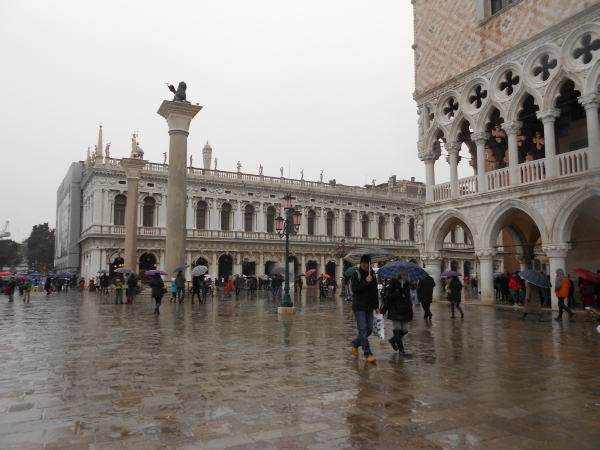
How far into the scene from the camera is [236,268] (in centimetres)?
4509

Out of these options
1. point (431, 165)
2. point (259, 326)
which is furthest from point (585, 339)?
point (431, 165)

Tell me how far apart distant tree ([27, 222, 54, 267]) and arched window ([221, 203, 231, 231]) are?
38.9 m

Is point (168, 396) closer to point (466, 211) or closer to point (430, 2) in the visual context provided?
point (466, 211)

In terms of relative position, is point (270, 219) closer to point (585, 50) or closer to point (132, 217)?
point (132, 217)

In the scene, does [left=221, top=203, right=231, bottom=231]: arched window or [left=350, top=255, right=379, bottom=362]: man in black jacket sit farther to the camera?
[left=221, top=203, right=231, bottom=231]: arched window

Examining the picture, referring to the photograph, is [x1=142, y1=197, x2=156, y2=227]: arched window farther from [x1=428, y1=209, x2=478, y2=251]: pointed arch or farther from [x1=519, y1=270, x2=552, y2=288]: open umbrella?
[x1=519, y1=270, x2=552, y2=288]: open umbrella

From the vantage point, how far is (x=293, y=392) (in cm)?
551

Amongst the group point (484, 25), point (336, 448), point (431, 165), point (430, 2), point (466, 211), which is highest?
point (430, 2)

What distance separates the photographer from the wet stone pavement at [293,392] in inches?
159

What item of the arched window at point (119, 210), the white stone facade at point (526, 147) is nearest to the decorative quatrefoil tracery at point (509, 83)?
the white stone facade at point (526, 147)

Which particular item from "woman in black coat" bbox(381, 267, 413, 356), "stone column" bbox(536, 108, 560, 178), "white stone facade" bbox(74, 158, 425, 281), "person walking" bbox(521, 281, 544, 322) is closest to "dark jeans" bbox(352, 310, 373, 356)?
"woman in black coat" bbox(381, 267, 413, 356)

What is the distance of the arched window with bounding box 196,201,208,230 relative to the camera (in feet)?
146

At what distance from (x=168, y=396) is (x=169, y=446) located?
1.54 metres

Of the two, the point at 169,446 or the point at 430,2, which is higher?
the point at 430,2
